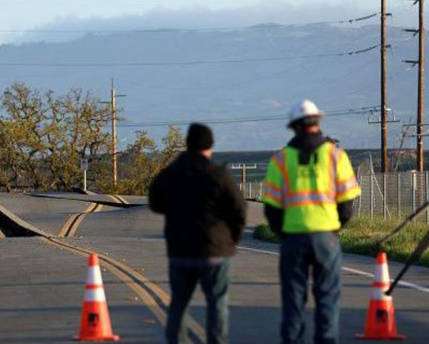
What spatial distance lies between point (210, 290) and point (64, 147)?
6929cm

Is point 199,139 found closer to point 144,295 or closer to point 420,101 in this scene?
point 144,295

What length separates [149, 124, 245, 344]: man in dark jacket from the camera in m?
10.4

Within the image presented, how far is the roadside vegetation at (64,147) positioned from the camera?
260ft

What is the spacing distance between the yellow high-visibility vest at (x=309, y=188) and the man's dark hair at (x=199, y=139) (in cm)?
53

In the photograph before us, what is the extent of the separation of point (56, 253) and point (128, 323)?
1378 centimetres

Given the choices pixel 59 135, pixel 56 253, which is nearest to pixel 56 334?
pixel 56 253

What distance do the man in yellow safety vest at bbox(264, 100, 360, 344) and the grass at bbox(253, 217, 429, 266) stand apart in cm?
1243

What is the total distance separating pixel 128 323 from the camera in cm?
1427

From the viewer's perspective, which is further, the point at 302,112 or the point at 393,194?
the point at 393,194

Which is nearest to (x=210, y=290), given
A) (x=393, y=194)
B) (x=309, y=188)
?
(x=309, y=188)

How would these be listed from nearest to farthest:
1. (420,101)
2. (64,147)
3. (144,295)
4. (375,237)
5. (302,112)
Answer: (302,112)
(144,295)
(375,237)
(420,101)
(64,147)

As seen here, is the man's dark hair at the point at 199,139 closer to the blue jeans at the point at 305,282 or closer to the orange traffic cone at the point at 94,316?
the blue jeans at the point at 305,282

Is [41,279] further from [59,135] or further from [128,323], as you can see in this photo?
[59,135]

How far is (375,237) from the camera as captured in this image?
3033 centimetres
